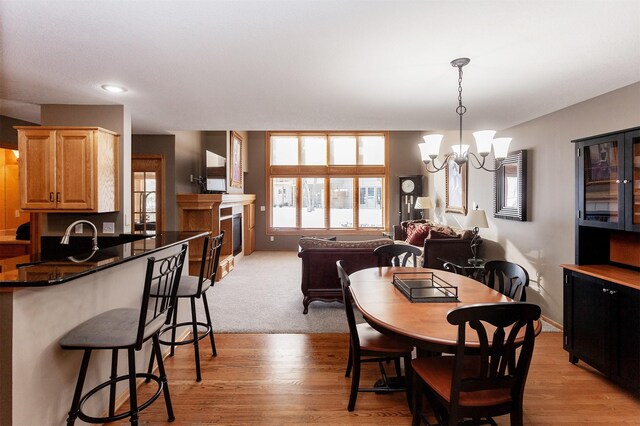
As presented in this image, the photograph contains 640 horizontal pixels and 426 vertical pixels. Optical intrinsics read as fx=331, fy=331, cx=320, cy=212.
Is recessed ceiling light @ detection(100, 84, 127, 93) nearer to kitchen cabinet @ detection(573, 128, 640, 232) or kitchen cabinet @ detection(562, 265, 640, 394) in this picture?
kitchen cabinet @ detection(573, 128, 640, 232)

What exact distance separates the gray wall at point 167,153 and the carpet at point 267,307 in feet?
4.46

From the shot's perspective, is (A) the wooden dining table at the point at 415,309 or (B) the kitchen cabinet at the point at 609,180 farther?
(B) the kitchen cabinet at the point at 609,180

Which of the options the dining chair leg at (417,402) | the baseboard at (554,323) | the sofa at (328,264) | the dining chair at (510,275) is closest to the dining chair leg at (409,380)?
the dining chair leg at (417,402)

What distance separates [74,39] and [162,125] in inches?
99.7

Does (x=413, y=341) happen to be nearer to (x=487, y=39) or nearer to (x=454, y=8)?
(x=454, y=8)

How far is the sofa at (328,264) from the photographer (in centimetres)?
412

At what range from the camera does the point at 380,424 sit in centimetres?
207

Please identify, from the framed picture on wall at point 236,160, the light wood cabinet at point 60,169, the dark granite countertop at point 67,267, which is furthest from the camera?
the framed picture on wall at point 236,160

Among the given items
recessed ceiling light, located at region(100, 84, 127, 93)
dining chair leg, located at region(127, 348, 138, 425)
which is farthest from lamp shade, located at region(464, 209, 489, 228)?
recessed ceiling light, located at region(100, 84, 127, 93)

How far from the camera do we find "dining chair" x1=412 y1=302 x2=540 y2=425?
1.45 metres

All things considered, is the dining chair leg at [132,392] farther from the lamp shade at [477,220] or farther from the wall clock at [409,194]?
the wall clock at [409,194]

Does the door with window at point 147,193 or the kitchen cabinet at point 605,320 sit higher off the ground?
the door with window at point 147,193

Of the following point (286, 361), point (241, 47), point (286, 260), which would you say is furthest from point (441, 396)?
point (286, 260)

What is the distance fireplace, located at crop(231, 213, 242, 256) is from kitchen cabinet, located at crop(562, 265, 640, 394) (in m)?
5.54
